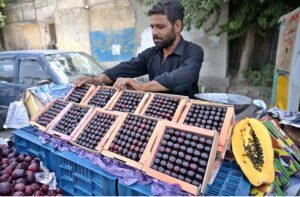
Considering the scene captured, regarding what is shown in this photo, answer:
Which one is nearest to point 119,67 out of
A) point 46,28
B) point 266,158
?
point 266,158

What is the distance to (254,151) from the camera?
171 cm

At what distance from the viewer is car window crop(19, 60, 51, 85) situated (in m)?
4.40

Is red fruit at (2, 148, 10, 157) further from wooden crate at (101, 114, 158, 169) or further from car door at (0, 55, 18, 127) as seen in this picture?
Answer: car door at (0, 55, 18, 127)

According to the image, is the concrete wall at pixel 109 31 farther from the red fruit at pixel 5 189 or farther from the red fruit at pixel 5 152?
the red fruit at pixel 5 189

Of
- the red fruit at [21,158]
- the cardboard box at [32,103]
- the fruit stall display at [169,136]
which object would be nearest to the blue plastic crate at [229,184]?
the fruit stall display at [169,136]

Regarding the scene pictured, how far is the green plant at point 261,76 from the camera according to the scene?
6.83 metres

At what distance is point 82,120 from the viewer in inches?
84.3

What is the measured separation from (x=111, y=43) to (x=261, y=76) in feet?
16.9

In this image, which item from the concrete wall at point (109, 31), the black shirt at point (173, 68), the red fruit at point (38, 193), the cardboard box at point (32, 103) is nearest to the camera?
the red fruit at point (38, 193)

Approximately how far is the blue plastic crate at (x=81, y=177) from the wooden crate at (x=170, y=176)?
0.29 meters

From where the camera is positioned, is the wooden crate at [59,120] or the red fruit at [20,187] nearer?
the red fruit at [20,187]

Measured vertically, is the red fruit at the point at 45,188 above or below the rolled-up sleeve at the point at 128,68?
below

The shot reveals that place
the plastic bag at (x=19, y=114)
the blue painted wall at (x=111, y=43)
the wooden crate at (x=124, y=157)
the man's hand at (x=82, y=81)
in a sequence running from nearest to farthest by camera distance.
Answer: the wooden crate at (x=124, y=157) < the man's hand at (x=82, y=81) < the plastic bag at (x=19, y=114) < the blue painted wall at (x=111, y=43)

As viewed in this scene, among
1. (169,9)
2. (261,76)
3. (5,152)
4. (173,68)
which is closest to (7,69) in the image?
(5,152)
